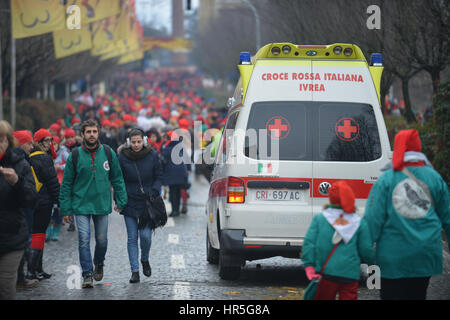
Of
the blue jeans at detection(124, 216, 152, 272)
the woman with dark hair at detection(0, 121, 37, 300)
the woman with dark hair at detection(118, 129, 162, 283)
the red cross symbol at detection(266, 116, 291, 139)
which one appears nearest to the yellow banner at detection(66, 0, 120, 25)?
the woman with dark hair at detection(118, 129, 162, 283)

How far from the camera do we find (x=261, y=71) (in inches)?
360

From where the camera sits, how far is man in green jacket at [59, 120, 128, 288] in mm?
9180

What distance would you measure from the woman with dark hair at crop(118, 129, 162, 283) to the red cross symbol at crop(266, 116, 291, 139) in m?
1.51

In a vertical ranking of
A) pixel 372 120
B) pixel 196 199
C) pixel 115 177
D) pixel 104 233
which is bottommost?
pixel 196 199

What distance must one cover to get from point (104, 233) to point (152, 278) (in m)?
0.84

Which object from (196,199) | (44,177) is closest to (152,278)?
(44,177)

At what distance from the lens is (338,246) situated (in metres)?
6.05

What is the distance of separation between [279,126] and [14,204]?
3124 millimetres

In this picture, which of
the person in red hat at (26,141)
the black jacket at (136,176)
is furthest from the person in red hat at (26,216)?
the black jacket at (136,176)

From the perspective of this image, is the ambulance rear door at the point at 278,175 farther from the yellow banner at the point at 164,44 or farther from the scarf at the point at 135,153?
the yellow banner at the point at 164,44

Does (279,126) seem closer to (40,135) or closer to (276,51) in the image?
(276,51)

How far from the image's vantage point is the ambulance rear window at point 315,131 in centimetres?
885

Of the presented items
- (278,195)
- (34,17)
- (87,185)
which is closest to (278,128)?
(278,195)

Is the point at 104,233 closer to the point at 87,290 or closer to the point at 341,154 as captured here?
the point at 87,290
